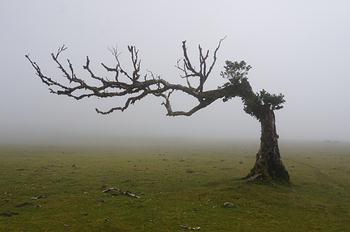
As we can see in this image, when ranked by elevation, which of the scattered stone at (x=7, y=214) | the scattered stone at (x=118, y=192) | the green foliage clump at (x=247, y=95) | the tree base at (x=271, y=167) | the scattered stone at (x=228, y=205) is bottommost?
the scattered stone at (x=7, y=214)

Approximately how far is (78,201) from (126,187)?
660 centimetres

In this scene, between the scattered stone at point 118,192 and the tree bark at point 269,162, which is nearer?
the scattered stone at point 118,192

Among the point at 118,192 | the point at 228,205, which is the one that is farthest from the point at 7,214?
the point at 228,205

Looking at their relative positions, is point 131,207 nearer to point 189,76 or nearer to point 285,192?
point 285,192

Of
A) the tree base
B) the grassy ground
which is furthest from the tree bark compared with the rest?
the grassy ground

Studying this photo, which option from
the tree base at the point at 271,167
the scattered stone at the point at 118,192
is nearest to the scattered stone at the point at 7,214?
the scattered stone at the point at 118,192

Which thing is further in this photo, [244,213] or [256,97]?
[256,97]

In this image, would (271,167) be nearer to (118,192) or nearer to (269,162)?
(269,162)

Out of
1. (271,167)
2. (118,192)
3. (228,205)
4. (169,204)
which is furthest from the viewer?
(271,167)

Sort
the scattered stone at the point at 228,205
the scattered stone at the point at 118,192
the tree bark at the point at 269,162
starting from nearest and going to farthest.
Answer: the scattered stone at the point at 228,205 < the scattered stone at the point at 118,192 < the tree bark at the point at 269,162

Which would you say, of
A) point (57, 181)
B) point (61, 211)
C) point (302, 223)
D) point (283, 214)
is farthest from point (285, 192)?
point (57, 181)

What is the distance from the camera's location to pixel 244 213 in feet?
74.8

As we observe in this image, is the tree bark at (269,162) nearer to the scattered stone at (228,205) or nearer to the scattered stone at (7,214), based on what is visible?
the scattered stone at (228,205)

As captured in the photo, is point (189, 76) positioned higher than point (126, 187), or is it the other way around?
point (189, 76)
